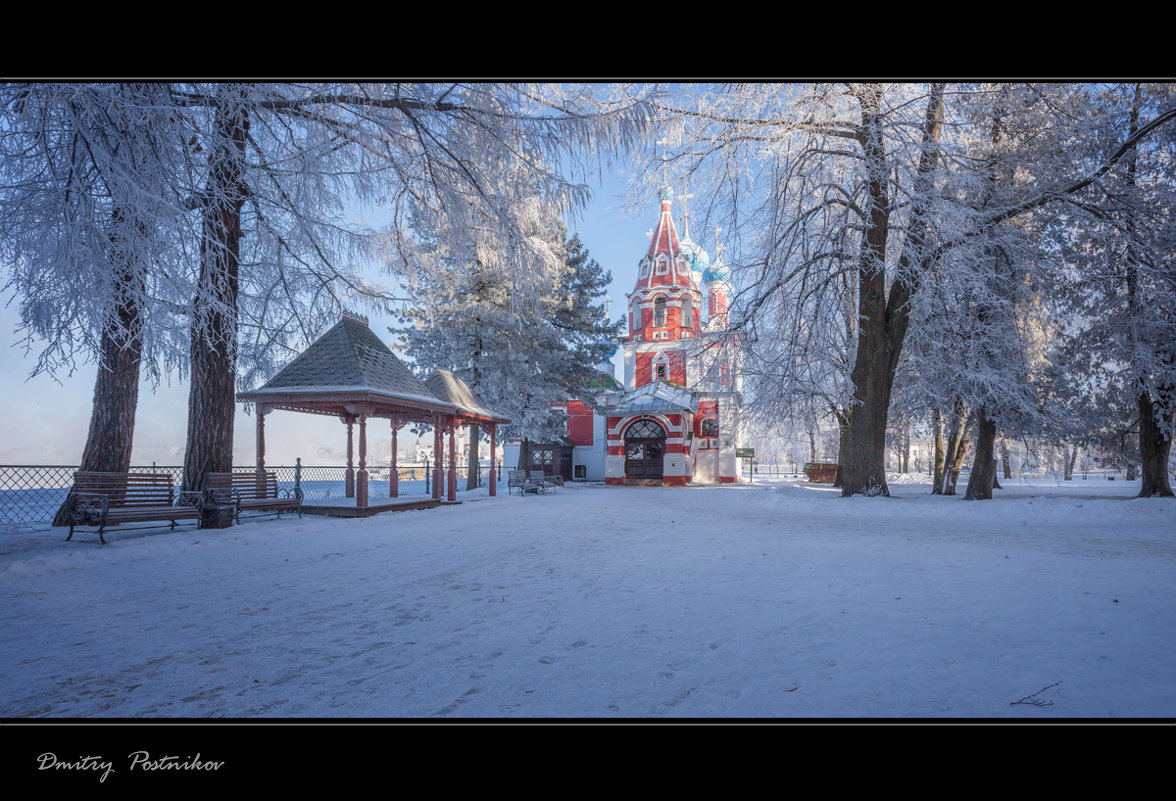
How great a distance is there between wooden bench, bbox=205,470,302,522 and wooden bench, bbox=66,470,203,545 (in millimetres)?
340

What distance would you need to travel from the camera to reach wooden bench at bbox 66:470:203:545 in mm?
8297

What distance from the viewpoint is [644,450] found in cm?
3431

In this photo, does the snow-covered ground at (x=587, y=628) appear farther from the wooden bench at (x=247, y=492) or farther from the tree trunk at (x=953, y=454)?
the tree trunk at (x=953, y=454)

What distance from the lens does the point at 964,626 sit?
13.2ft

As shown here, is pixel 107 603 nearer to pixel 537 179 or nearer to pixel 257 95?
pixel 257 95

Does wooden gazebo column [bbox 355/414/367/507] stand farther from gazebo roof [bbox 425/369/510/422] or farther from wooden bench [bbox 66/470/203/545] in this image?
gazebo roof [bbox 425/369/510/422]

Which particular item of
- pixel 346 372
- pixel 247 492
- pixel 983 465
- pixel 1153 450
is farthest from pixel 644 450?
pixel 247 492

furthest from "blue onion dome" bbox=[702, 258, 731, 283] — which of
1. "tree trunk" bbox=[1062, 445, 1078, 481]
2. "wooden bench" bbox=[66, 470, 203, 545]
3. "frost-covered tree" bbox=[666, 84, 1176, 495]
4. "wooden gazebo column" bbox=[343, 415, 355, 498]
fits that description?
"tree trunk" bbox=[1062, 445, 1078, 481]

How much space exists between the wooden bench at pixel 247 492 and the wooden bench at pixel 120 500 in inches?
13.4

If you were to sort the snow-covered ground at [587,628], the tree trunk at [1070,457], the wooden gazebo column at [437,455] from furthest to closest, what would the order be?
the tree trunk at [1070,457] < the wooden gazebo column at [437,455] < the snow-covered ground at [587,628]

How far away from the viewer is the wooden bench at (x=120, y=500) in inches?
327

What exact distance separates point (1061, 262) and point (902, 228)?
264 inches

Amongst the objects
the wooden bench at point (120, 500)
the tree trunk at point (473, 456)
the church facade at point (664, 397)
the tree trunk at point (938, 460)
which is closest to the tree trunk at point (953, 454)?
the tree trunk at point (938, 460)
